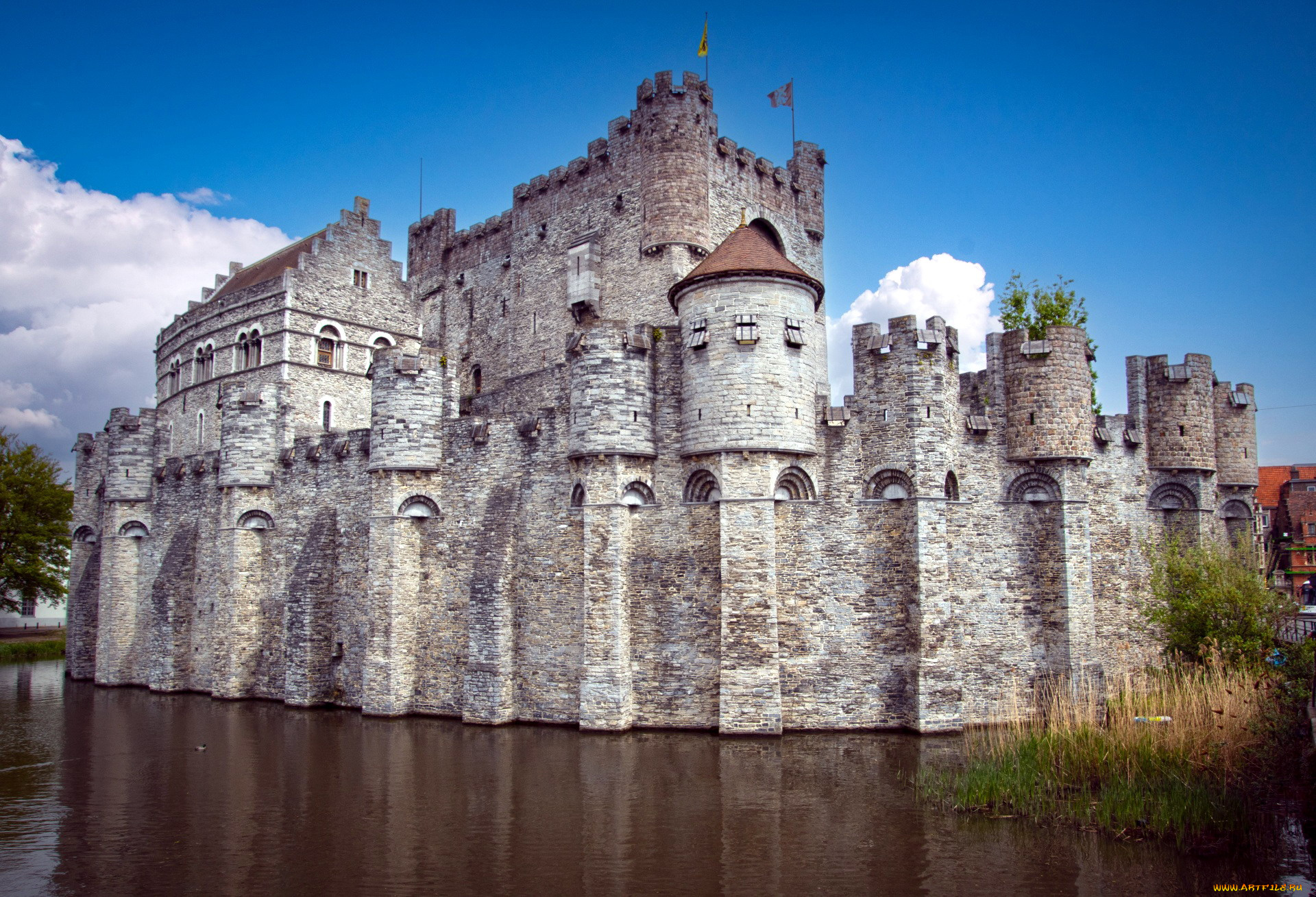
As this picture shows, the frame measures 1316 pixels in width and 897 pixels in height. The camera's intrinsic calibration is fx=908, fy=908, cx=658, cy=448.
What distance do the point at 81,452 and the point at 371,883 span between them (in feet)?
104

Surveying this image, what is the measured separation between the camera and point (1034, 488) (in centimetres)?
2147

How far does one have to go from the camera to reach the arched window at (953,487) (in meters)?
20.8

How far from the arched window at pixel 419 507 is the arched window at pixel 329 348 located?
1316 cm

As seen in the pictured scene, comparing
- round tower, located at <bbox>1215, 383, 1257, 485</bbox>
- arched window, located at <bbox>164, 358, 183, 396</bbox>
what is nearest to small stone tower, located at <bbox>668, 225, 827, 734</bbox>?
round tower, located at <bbox>1215, 383, 1257, 485</bbox>

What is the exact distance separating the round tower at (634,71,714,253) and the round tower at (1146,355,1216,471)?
1309 cm

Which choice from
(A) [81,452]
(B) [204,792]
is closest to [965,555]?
(B) [204,792]

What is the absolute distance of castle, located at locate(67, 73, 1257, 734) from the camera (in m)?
19.4

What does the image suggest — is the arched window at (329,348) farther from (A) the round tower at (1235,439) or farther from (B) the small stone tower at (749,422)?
(A) the round tower at (1235,439)

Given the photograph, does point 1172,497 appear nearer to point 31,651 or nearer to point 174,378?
point 174,378

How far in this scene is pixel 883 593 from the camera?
1939 centimetres

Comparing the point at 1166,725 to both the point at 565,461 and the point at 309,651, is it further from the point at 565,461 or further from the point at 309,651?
the point at 309,651

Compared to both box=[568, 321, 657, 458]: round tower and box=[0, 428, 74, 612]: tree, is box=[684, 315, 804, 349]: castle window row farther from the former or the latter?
box=[0, 428, 74, 612]: tree

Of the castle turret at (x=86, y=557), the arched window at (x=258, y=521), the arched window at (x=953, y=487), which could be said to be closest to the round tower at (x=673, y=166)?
the arched window at (x=953, y=487)

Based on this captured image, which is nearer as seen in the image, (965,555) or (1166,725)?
(1166,725)
